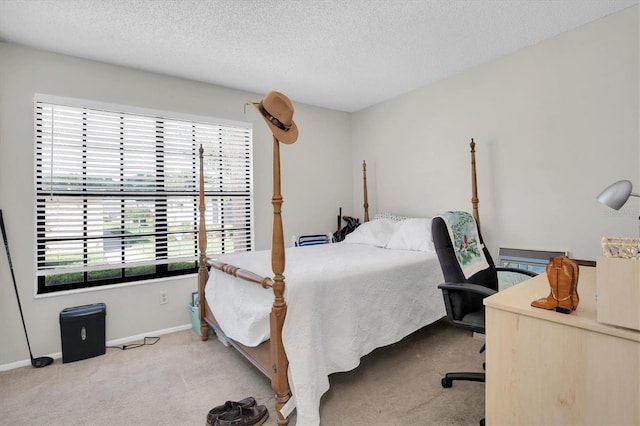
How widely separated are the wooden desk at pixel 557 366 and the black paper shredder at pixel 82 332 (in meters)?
2.88

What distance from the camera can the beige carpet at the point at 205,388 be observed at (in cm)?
180

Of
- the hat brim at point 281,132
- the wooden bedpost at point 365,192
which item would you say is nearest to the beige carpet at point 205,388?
the hat brim at point 281,132

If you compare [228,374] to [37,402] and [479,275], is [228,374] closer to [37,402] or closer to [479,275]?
[37,402]

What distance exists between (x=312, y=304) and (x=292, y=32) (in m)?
2.00

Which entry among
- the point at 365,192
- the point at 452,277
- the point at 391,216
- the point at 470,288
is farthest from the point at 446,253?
the point at 365,192

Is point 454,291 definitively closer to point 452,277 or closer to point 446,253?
point 452,277

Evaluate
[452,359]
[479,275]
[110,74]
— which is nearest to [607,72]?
[479,275]

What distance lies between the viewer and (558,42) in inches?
99.4

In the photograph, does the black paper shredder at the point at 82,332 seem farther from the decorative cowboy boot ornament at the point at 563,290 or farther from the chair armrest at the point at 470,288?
the decorative cowboy boot ornament at the point at 563,290

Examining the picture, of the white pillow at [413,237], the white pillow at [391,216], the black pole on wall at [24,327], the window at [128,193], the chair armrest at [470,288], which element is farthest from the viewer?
the white pillow at [391,216]

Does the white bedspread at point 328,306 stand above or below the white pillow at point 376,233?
below

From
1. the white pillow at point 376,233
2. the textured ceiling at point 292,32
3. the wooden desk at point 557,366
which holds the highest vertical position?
the textured ceiling at point 292,32

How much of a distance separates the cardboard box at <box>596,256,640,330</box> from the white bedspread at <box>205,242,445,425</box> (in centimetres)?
130

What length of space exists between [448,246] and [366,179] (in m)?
2.46
